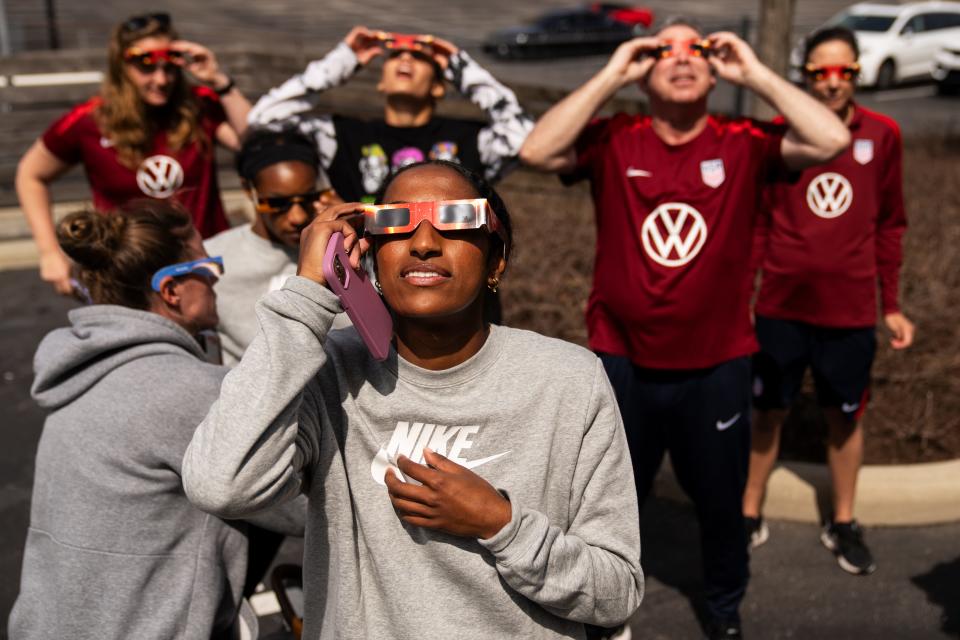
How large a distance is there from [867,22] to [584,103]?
19595 mm

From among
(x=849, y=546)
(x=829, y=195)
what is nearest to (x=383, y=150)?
(x=829, y=195)

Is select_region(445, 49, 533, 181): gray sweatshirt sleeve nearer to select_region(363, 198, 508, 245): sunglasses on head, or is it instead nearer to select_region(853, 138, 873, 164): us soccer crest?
select_region(853, 138, 873, 164): us soccer crest

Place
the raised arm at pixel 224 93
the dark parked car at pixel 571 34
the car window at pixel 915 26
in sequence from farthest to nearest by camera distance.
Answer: the car window at pixel 915 26, the dark parked car at pixel 571 34, the raised arm at pixel 224 93

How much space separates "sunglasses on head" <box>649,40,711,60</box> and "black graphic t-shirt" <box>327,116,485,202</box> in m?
0.86

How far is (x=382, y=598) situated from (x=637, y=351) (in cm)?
173

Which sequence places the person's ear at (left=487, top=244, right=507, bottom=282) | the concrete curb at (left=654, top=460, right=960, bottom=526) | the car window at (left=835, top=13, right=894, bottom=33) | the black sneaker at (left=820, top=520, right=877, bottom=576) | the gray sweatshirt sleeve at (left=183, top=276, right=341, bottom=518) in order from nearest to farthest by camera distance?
the gray sweatshirt sleeve at (left=183, top=276, right=341, bottom=518) → the person's ear at (left=487, top=244, right=507, bottom=282) → the black sneaker at (left=820, top=520, right=877, bottom=576) → the concrete curb at (left=654, top=460, right=960, bottom=526) → the car window at (left=835, top=13, right=894, bottom=33)

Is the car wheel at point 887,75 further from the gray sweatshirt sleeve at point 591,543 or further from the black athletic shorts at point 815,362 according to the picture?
the gray sweatshirt sleeve at point 591,543

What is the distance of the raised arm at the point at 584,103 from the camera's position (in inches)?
140

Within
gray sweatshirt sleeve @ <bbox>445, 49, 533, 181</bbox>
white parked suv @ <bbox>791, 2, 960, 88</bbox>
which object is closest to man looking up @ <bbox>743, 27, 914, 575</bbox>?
gray sweatshirt sleeve @ <bbox>445, 49, 533, 181</bbox>

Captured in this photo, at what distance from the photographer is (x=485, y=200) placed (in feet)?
6.64

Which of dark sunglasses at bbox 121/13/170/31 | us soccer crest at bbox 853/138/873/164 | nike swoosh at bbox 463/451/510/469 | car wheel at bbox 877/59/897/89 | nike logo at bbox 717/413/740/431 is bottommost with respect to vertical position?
car wheel at bbox 877/59/897/89

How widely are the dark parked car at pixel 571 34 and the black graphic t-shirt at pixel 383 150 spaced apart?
27.2 ft

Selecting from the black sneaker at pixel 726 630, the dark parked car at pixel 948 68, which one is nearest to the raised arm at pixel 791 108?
the black sneaker at pixel 726 630

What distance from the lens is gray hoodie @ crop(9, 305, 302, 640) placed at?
248 cm
